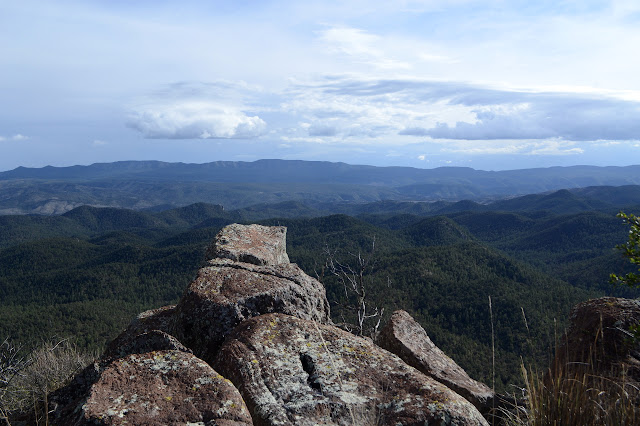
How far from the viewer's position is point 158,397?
5.24 m

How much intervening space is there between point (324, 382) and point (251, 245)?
25.8ft

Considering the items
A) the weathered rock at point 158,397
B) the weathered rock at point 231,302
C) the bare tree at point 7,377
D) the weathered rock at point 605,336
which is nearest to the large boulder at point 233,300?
the weathered rock at point 231,302

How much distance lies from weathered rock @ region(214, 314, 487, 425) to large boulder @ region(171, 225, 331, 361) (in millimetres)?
718

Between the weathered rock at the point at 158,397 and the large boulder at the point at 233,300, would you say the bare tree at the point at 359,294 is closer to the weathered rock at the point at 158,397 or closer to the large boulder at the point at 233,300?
the large boulder at the point at 233,300

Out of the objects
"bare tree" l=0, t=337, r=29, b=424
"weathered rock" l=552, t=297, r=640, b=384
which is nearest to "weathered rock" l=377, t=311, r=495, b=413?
"weathered rock" l=552, t=297, r=640, b=384

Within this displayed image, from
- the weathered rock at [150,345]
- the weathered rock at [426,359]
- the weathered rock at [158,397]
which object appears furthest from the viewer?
the weathered rock at [426,359]

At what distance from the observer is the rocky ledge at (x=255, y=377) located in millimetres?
5164

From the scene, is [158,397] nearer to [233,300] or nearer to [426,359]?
[233,300]

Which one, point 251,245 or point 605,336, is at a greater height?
point 251,245

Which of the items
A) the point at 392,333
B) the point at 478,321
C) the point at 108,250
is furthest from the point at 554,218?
the point at 392,333

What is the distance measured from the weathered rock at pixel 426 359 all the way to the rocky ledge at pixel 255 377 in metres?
0.05

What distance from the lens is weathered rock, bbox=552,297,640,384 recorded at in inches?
283

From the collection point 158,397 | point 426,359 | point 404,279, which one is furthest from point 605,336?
point 404,279

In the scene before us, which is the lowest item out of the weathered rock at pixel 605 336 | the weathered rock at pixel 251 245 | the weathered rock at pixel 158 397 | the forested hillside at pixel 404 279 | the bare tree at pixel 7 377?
the forested hillside at pixel 404 279
